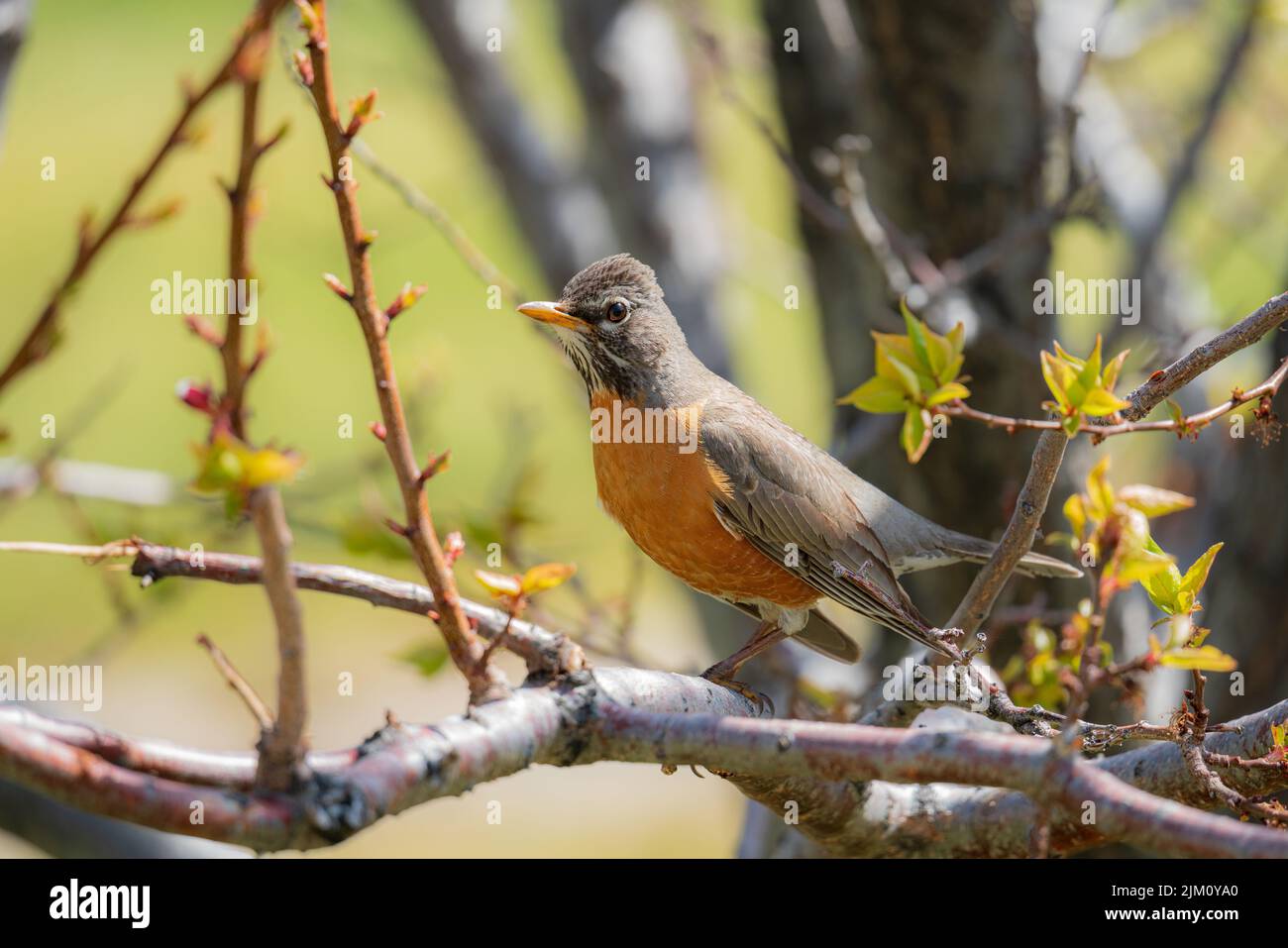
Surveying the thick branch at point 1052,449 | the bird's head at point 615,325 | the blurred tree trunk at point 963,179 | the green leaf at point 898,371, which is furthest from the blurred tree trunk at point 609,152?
the green leaf at point 898,371

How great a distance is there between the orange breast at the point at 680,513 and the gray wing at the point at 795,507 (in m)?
0.05

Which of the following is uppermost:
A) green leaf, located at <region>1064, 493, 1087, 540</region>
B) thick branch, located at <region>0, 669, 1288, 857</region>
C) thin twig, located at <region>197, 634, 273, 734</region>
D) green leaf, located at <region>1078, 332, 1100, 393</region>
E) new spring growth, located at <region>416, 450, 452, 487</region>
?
green leaf, located at <region>1078, 332, 1100, 393</region>

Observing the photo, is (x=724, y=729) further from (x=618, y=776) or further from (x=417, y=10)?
(x=618, y=776)

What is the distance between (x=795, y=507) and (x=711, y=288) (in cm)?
236

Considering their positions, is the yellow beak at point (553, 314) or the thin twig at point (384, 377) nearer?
the thin twig at point (384, 377)

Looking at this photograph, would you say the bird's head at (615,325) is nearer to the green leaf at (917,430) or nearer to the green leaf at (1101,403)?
the green leaf at (917,430)

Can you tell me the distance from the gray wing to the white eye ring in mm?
402

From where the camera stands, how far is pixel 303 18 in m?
1.58

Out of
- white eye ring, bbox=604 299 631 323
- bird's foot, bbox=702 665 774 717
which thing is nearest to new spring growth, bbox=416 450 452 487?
bird's foot, bbox=702 665 774 717

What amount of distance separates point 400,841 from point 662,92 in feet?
16.3

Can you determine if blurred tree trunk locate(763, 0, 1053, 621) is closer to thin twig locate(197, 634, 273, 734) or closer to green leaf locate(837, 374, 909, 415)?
green leaf locate(837, 374, 909, 415)

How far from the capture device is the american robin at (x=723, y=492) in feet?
12.2

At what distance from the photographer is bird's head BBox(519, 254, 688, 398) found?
395 cm

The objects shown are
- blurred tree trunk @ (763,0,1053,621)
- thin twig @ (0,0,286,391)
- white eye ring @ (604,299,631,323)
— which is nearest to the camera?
thin twig @ (0,0,286,391)
